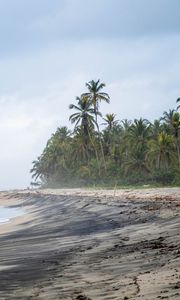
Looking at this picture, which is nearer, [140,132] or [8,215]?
[8,215]

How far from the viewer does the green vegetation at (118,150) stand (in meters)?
57.4

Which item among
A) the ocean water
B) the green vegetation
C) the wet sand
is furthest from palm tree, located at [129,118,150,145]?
the wet sand

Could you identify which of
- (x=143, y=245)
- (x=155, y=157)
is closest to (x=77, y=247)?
(x=143, y=245)

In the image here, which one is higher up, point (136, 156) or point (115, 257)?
point (136, 156)

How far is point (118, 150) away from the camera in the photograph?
6962cm

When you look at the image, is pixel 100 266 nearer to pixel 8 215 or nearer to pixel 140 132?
pixel 8 215

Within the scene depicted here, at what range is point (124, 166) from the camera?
210 ft

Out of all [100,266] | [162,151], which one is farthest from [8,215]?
[100,266]

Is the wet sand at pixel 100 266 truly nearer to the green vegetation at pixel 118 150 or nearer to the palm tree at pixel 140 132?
the green vegetation at pixel 118 150

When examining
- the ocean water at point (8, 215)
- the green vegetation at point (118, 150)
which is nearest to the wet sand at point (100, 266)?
the ocean water at point (8, 215)

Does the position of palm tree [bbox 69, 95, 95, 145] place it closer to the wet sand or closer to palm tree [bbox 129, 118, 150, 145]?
palm tree [bbox 129, 118, 150, 145]

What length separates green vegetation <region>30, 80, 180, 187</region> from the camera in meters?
57.4

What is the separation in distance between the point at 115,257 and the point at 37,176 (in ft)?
345

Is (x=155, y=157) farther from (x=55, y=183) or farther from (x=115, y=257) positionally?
(x=115, y=257)
